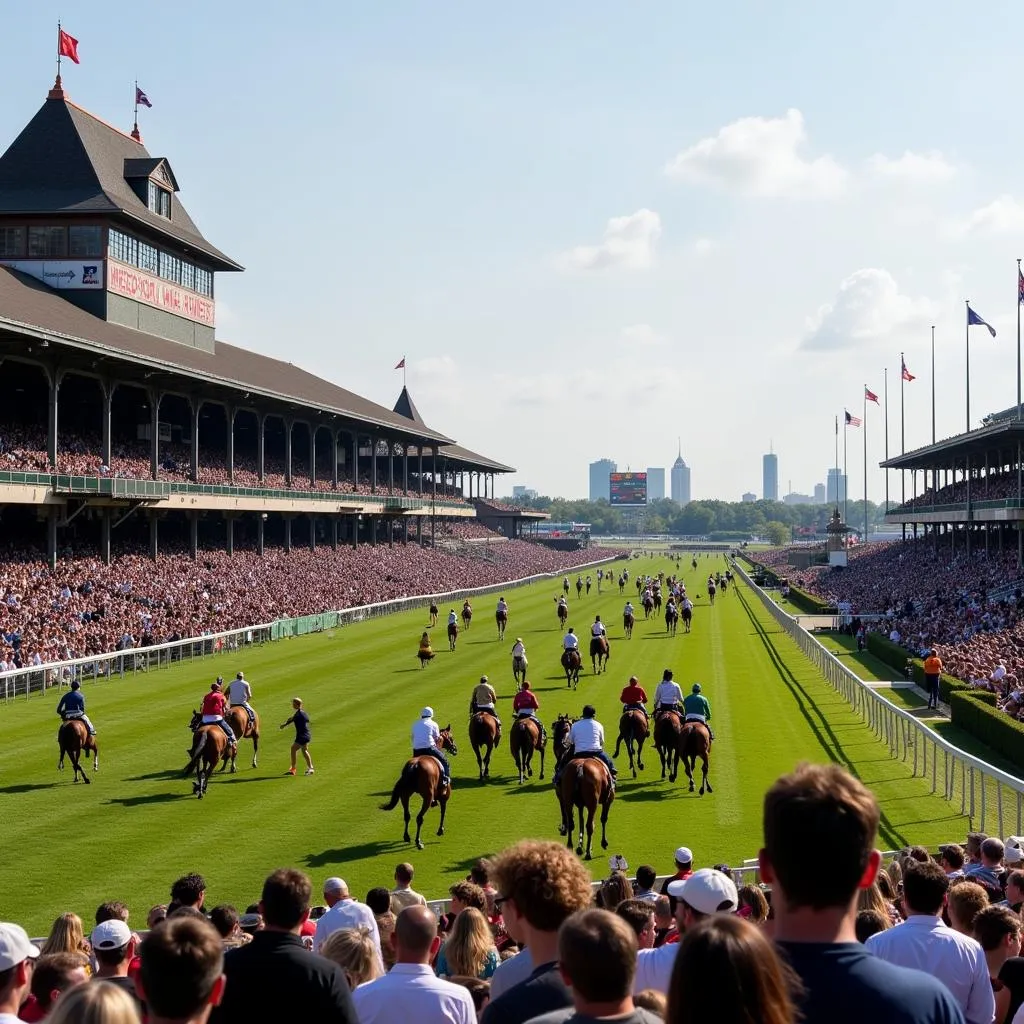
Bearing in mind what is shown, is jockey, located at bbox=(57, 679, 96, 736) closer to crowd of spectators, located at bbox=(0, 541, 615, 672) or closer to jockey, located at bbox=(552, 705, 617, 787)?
jockey, located at bbox=(552, 705, 617, 787)

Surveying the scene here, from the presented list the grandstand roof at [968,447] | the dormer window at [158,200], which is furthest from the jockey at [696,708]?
the dormer window at [158,200]

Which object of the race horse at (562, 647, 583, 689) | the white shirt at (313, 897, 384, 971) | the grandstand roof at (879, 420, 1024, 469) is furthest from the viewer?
the grandstand roof at (879, 420, 1024, 469)

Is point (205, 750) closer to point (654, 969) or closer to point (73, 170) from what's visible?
point (654, 969)

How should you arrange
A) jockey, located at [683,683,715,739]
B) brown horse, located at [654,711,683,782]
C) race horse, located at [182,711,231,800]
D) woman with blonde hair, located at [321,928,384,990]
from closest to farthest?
woman with blonde hair, located at [321,928,384,990]
race horse, located at [182,711,231,800]
jockey, located at [683,683,715,739]
brown horse, located at [654,711,683,782]

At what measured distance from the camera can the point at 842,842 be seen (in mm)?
2852

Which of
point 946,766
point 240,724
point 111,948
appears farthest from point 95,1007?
point 240,724

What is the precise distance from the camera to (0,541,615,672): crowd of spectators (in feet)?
91.9

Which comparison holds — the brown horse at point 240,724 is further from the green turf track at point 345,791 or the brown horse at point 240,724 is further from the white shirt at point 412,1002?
the white shirt at point 412,1002

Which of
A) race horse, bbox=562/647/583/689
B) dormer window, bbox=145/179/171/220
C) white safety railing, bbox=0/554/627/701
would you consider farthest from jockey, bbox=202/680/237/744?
dormer window, bbox=145/179/171/220

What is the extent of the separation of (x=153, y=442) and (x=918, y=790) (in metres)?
30.5

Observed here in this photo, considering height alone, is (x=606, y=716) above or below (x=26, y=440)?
below

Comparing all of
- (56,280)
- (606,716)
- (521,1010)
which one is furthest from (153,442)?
(521,1010)

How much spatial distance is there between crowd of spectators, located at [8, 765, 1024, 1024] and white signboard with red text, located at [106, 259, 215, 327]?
41487mm

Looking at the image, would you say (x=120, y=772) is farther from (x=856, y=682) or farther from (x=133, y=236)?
(x=133, y=236)
